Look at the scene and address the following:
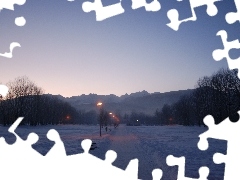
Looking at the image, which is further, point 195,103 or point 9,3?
point 195,103

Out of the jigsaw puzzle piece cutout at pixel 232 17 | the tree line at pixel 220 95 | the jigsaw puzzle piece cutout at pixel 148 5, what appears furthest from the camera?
the tree line at pixel 220 95

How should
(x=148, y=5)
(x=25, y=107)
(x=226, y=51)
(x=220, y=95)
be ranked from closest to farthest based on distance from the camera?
1. (x=148, y=5)
2. (x=226, y=51)
3. (x=220, y=95)
4. (x=25, y=107)

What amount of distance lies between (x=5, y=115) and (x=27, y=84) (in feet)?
59.4

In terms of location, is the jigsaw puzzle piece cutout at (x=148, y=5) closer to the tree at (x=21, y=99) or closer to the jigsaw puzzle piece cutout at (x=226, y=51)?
the jigsaw puzzle piece cutout at (x=226, y=51)

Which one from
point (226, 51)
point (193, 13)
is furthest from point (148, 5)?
point (226, 51)

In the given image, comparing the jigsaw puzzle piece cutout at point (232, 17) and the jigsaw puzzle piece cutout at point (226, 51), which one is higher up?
the jigsaw puzzle piece cutout at point (232, 17)

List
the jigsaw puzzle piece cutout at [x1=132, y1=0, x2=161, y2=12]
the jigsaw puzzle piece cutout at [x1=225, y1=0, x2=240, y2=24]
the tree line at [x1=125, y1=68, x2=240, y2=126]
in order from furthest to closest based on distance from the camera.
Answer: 1. the tree line at [x1=125, y1=68, x2=240, y2=126]
2. the jigsaw puzzle piece cutout at [x1=225, y1=0, x2=240, y2=24]
3. the jigsaw puzzle piece cutout at [x1=132, y1=0, x2=161, y2=12]

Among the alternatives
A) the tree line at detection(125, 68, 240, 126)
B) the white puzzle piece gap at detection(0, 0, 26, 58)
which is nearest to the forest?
the tree line at detection(125, 68, 240, 126)

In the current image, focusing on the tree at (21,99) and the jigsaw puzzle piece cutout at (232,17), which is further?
the tree at (21,99)

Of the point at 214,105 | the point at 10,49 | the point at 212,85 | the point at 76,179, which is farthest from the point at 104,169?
the point at 212,85

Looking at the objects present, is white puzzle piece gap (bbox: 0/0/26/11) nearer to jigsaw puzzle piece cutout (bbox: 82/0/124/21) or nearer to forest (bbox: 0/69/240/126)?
jigsaw puzzle piece cutout (bbox: 82/0/124/21)

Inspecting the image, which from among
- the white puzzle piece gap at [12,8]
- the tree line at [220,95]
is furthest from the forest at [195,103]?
the white puzzle piece gap at [12,8]

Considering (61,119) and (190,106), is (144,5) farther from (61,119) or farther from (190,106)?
(61,119)

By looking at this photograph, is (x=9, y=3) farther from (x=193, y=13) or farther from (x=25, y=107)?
(x=25, y=107)
